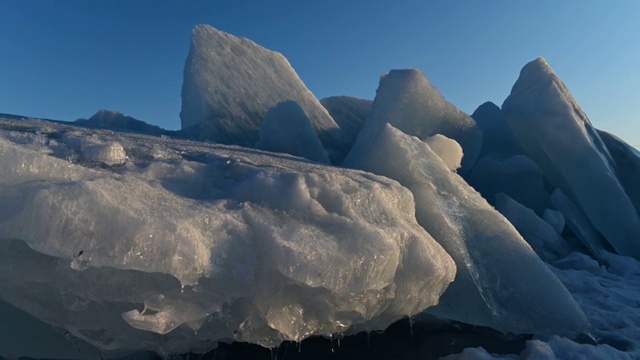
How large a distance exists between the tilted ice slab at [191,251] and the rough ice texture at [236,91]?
8.94ft

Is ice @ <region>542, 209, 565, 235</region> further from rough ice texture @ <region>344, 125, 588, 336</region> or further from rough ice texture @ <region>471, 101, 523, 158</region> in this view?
rough ice texture @ <region>344, 125, 588, 336</region>

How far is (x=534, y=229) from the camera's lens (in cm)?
479

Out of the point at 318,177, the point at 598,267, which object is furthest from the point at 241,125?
the point at 598,267

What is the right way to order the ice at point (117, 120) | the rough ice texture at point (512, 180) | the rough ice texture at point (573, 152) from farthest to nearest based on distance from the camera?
the ice at point (117, 120) < the rough ice texture at point (512, 180) < the rough ice texture at point (573, 152)

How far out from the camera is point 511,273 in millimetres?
3002

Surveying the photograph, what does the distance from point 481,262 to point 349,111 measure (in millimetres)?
4410

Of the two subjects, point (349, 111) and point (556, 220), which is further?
point (349, 111)

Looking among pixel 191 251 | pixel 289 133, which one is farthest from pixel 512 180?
pixel 191 251

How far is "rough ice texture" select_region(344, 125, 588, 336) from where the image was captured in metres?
2.82

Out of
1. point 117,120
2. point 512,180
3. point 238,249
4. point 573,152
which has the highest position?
point 117,120

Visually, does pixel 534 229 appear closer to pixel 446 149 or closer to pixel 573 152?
pixel 573 152

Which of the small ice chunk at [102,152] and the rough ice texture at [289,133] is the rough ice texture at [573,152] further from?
the small ice chunk at [102,152]

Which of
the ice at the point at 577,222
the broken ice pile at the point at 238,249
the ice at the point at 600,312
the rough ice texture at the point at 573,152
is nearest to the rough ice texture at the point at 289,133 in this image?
the broken ice pile at the point at 238,249

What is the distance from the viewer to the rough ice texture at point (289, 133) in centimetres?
465
